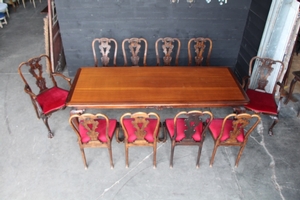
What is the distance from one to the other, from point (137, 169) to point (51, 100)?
141cm

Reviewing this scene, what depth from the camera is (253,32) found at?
3809mm

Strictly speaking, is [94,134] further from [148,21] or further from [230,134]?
[148,21]

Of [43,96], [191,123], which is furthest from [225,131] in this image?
[43,96]

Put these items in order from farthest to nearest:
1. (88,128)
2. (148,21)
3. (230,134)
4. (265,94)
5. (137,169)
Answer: (148,21)
(265,94)
(137,169)
(230,134)
(88,128)

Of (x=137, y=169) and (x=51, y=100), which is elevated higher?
(x=51, y=100)

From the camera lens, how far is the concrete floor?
2661 mm

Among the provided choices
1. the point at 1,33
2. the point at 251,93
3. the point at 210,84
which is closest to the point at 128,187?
the point at 210,84

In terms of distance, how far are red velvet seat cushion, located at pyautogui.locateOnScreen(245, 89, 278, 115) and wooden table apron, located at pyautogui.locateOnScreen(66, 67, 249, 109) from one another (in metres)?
0.42

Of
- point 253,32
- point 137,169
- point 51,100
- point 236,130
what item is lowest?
point 137,169

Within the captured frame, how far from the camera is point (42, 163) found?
9.66 ft

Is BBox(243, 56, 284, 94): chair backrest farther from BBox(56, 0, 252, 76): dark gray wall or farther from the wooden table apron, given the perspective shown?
BBox(56, 0, 252, 76): dark gray wall

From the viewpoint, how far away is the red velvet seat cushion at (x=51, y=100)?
3119 mm

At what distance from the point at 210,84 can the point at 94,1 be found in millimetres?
2111

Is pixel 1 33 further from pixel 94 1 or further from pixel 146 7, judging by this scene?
pixel 146 7
